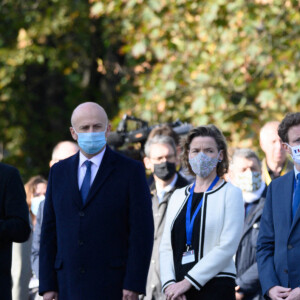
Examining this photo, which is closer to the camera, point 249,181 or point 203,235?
point 203,235

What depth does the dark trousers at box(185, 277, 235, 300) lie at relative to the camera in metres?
5.77

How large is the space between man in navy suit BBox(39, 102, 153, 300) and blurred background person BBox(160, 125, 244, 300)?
0.25m

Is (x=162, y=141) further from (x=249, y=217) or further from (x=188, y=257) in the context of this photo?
(x=188, y=257)

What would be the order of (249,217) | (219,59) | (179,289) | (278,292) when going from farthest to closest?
(219,59) < (249,217) < (179,289) < (278,292)

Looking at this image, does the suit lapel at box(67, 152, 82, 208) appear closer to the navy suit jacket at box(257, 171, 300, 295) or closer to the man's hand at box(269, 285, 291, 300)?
the navy suit jacket at box(257, 171, 300, 295)

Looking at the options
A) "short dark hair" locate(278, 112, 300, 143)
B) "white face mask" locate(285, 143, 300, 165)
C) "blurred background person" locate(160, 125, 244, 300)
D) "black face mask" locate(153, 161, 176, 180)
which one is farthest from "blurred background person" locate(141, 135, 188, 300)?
"white face mask" locate(285, 143, 300, 165)

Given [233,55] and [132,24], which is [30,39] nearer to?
[132,24]

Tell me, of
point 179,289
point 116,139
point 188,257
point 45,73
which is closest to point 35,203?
point 116,139

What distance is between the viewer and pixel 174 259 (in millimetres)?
5969

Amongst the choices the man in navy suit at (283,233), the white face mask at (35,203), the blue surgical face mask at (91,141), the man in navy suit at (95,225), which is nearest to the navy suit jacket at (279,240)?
the man in navy suit at (283,233)

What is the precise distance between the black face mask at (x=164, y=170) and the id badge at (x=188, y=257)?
1.74 metres

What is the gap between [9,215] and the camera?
5797 millimetres

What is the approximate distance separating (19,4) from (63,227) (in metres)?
11.2

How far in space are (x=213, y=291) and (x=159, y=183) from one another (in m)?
2.01
